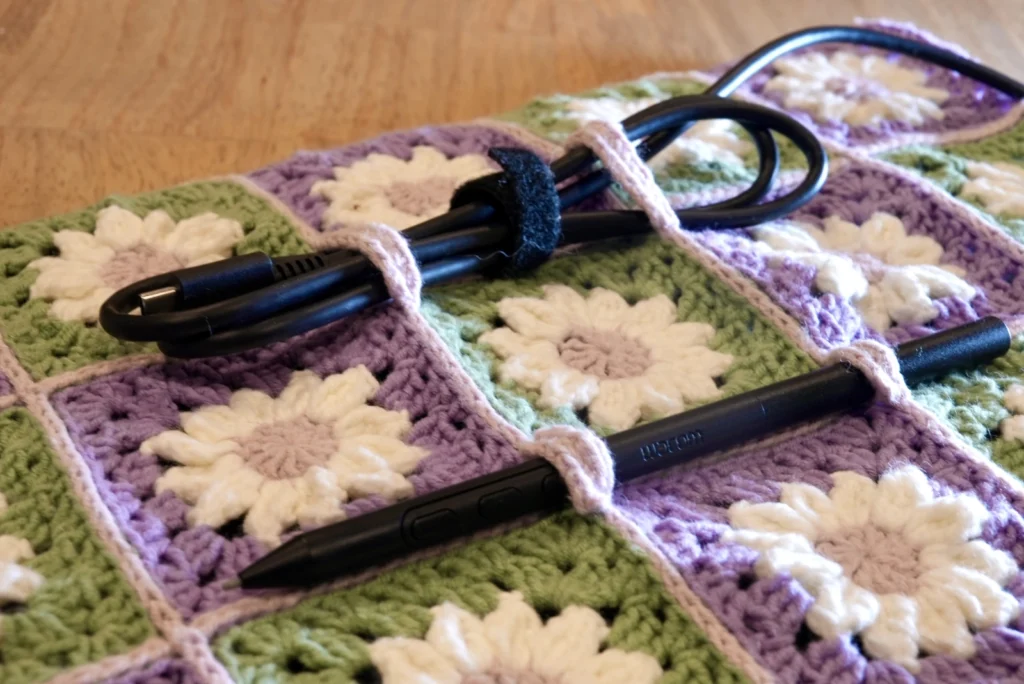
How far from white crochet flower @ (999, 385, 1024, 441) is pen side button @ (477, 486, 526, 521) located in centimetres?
25

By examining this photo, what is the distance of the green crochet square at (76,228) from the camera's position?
1.65 feet

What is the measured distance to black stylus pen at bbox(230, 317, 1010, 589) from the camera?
1.32 ft

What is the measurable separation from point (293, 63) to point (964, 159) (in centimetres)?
50

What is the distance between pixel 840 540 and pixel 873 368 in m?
0.09

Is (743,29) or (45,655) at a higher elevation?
(743,29)

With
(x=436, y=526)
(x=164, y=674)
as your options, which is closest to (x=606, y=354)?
(x=436, y=526)

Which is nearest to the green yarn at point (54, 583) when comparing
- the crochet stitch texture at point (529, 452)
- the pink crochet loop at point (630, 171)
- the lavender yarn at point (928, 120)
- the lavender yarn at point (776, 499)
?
the crochet stitch texture at point (529, 452)

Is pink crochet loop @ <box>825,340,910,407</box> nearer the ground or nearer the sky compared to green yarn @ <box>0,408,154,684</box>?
nearer the sky

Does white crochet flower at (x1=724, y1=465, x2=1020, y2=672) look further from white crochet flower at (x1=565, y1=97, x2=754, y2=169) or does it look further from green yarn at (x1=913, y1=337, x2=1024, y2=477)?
white crochet flower at (x1=565, y1=97, x2=754, y2=169)

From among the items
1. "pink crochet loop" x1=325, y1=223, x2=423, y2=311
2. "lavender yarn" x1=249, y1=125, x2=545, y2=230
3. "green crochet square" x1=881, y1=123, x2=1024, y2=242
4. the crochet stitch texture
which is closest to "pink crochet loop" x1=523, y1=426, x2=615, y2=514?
the crochet stitch texture

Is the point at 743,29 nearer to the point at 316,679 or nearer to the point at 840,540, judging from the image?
the point at 840,540

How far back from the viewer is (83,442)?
0.46 meters

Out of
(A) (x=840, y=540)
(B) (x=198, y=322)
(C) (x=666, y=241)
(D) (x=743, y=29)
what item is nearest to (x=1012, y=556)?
(A) (x=840, y=540)

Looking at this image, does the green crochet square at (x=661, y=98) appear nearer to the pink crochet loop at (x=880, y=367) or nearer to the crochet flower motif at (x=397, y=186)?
the crochet flower motif at (x=397, y=186)
